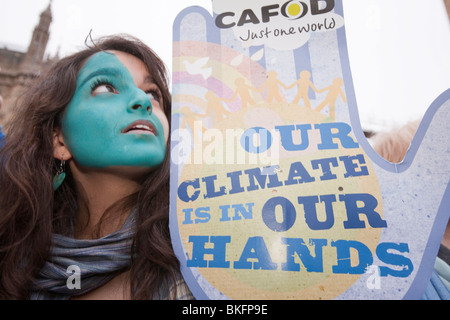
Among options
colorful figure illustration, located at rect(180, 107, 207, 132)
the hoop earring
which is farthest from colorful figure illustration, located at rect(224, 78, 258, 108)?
the hoop earring

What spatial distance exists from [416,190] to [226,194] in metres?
0.54

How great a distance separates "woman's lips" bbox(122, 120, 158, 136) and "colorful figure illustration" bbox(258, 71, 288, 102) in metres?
0.42

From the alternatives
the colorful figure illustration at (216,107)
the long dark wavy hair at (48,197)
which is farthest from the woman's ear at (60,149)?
the colorful figure illustration at (216,107)

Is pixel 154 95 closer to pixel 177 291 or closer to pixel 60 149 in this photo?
pixel 60 149

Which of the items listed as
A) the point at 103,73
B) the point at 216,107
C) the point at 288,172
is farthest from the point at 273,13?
the point at 103,73

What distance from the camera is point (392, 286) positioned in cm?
63

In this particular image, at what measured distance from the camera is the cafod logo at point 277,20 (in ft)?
2.64

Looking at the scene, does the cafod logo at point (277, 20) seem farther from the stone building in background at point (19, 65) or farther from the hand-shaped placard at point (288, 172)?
the stone building in background at point (19, 65)

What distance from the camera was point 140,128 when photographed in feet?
2.86

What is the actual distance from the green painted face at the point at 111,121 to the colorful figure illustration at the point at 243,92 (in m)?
0.32

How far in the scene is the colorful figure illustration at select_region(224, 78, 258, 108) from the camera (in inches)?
31.1

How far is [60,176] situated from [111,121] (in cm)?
35

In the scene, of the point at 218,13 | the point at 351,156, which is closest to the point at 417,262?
the point at 351,156
